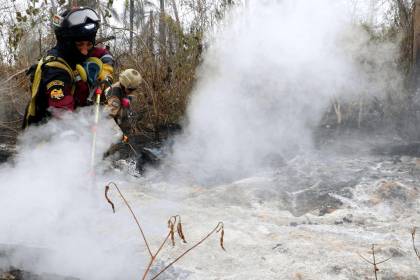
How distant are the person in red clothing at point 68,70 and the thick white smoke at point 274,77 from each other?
7.03 feet

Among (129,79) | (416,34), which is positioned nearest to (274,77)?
(416,34)

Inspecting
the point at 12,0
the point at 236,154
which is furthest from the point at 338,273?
the point at 12,0

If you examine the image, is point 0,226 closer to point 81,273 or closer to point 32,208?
point 32,208

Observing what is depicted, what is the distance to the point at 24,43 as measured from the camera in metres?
8.03

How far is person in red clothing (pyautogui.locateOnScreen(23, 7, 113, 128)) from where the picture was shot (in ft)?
11.4

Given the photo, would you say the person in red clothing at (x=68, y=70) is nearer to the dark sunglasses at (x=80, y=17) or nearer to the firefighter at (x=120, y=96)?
the dark sunglasses at (x=80, y=17)

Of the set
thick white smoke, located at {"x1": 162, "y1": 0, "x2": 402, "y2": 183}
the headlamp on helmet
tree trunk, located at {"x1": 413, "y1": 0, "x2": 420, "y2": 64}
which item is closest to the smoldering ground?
thick white smoke, located at {"x1": 162, "y1": 0, "x2": 402, "y2": 183}

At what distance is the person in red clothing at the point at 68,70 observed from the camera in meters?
3.48

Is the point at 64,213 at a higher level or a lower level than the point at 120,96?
lower

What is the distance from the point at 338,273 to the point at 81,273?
1.56 metres

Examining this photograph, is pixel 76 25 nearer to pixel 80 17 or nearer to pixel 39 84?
pixel 80 17

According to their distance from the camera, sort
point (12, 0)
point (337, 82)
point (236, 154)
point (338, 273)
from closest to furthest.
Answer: point (338, 273) → point (236, 154) → point (337, 82) → point (12, 0)

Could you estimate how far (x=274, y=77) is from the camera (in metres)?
6.45

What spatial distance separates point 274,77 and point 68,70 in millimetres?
3570
